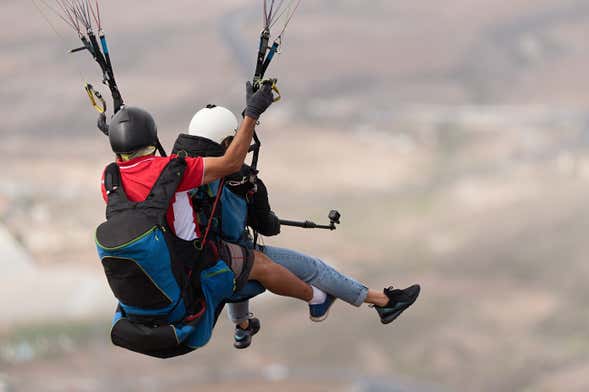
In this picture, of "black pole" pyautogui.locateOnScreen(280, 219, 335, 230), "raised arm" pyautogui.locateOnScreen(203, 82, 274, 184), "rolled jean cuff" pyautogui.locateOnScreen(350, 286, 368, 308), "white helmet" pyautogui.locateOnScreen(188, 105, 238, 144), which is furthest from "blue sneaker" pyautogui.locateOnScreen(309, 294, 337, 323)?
"raised arm" pyautogui.locateOnScreen(203, 82, 274, 184)

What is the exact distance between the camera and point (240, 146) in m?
9.95

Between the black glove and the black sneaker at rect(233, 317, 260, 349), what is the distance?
386 centimetres

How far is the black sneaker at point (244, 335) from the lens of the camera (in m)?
12.9

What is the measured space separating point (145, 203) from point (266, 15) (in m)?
2.37

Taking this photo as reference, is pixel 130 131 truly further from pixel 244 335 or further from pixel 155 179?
pixel 244 335

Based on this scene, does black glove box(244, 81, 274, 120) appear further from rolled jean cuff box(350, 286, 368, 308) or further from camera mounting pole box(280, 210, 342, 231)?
rolled jean cuff box(350, 286, 368, 308)

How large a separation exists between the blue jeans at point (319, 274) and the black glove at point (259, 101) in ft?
6.96

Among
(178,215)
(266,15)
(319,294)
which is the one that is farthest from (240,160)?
(319,294)

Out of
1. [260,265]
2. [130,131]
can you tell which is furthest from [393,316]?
[130,131]

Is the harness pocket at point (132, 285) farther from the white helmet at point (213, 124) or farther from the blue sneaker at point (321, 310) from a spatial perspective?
the blue sneaker at point (321, 310)

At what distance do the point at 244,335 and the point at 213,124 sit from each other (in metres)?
3.40

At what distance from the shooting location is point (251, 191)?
11000 millimetres

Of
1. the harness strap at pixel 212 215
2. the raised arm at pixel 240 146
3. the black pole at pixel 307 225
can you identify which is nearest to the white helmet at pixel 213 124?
the harness strap at pixel 212 215

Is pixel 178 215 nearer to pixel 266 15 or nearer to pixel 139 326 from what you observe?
pixel 139 326
